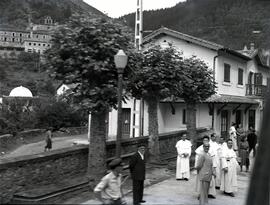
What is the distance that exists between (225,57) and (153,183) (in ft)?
46.7

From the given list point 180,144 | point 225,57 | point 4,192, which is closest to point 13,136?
point 225,57

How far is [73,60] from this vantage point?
10188 mm

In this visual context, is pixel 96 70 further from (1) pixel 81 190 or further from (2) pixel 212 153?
(2) pixel 212 153

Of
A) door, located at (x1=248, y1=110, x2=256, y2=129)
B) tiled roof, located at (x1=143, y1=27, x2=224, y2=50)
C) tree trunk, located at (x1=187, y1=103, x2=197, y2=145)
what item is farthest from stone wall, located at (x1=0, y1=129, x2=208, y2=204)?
door, located at (x1=248, y1=110, x2=256, y2=129)

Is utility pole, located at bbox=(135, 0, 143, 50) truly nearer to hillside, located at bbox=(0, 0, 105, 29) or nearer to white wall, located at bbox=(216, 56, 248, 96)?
hillside, located at bbox=(0, 0, 105, 29)

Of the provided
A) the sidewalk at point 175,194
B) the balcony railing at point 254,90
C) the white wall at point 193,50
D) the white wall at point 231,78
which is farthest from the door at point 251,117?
the sidewalk at point 175,194

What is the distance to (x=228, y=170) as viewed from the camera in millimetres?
11273

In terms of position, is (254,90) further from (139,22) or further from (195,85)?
(139,22)

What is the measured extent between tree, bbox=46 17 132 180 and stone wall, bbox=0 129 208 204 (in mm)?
813

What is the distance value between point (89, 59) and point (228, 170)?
16.1 ft

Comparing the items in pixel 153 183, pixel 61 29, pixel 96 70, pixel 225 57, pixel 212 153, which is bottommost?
pixel 153 183

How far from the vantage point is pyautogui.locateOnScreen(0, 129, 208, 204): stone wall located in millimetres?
8648

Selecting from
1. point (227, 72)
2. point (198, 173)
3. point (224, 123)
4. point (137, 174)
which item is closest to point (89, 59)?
point (137, 174)

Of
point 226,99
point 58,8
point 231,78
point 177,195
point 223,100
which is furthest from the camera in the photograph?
point 231,78
